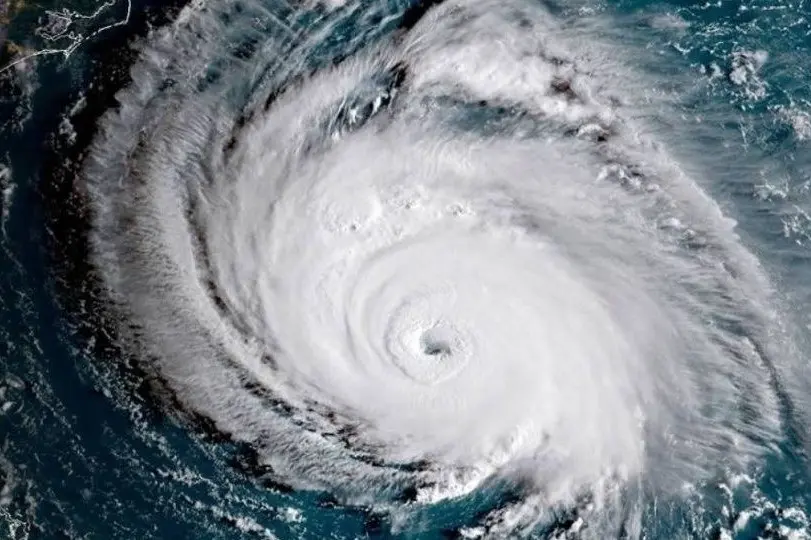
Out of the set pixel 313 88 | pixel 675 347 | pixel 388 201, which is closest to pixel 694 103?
pixel 675 347

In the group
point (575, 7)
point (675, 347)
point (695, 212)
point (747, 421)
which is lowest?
point (747, 421)

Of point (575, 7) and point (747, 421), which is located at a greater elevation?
point (575, 7)

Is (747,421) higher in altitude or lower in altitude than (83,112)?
lower

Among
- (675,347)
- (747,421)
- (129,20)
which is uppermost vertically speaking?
(129,20)

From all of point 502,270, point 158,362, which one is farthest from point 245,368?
point 502,270

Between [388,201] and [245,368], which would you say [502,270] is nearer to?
[388,201]

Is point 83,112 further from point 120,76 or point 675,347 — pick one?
point 675,347
